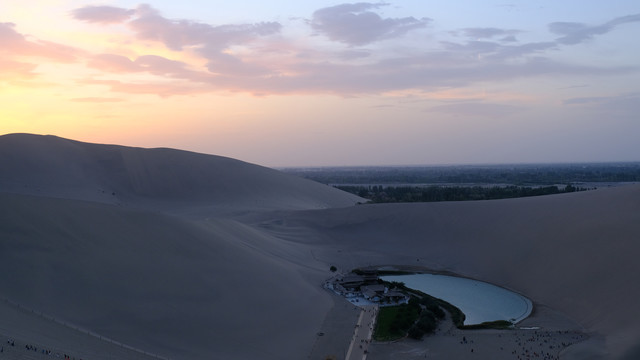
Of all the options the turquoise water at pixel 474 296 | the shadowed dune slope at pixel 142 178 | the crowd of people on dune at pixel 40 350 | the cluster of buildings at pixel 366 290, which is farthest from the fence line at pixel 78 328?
the shadowed dune slope at pixel 142 178

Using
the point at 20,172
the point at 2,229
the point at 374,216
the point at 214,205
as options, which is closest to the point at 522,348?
the point at 2,229

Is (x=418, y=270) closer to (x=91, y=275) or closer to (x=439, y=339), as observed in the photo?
(x=439, y=339)

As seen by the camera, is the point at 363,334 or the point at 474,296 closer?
the point at 363,334

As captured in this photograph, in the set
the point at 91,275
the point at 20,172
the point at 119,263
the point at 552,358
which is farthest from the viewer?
the point at 20,172

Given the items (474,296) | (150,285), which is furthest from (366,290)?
(150,285)

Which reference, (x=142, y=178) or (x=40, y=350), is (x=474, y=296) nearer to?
(x=40, y=350)

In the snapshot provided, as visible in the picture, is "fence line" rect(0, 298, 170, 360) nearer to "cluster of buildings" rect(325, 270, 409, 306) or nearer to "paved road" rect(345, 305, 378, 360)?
"paved road" rect(345, 305, 378, 360)
